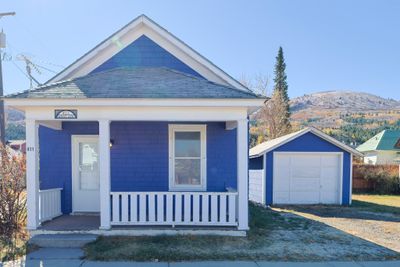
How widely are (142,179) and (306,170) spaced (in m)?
8.86

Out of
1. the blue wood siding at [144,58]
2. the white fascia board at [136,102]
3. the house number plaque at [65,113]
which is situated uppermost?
the blue wood siding at [144,58]

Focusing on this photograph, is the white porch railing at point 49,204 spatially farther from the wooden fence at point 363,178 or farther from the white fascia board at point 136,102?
the wooden fence at point 363,178

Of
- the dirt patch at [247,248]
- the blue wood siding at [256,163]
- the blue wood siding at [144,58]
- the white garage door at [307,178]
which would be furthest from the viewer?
the blue wood siding at [256,163]

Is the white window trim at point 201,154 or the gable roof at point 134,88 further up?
the gable roof at point 134,88

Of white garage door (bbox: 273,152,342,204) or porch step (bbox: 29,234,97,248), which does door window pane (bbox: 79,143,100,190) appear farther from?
white garage door (bbox: 273,152,342,204)


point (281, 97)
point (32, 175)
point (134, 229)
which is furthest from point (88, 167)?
point (281, 97)

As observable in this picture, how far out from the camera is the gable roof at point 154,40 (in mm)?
9367

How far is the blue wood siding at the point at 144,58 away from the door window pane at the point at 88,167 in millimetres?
2399

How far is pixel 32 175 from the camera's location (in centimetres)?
721

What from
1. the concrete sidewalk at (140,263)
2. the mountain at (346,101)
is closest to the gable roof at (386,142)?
the concrete sidewalk at (140,263)

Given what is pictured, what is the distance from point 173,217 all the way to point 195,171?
1.69m

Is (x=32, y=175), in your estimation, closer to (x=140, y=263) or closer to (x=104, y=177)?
(x=104, y=177)

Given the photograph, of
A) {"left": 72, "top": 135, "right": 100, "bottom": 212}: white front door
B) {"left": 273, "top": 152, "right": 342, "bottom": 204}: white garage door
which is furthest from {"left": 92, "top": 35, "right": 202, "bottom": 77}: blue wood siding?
{"left": 273, "top": 152, "right": 342, "bottom": 204}: white garage door

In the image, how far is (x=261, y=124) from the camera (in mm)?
37062
